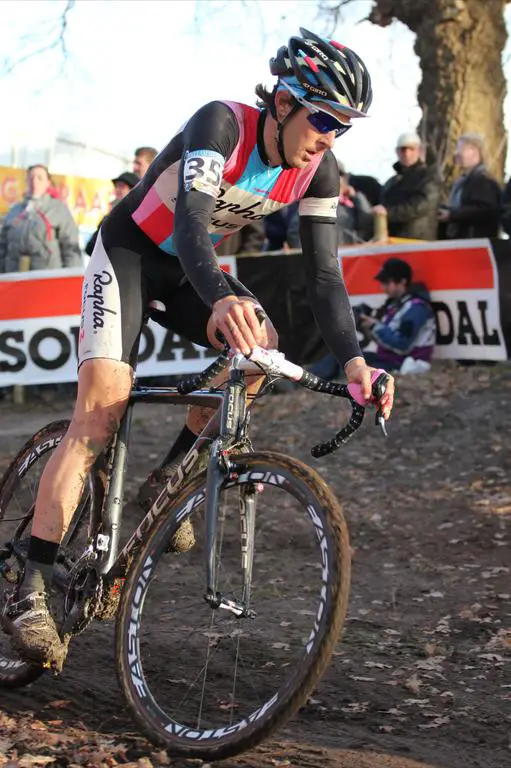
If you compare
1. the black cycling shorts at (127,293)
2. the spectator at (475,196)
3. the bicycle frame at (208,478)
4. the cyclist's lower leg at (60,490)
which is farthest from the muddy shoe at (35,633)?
the spectator at (475,196)

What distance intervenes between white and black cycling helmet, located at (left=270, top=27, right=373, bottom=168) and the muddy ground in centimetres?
226

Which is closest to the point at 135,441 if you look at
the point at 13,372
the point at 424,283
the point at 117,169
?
the point at 13,372

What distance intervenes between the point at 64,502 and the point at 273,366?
3.64 ft

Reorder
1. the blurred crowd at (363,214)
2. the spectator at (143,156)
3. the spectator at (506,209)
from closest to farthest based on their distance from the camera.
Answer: the spectator at (506,209), the blurred crowd at (363,214), the spectator at (143,156)

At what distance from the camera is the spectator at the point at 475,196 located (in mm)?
10711

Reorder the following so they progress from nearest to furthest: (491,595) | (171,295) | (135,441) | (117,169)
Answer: (171,295) → (491,595) → (135,441) → (117,169)

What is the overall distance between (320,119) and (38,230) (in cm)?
874

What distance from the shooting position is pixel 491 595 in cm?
573

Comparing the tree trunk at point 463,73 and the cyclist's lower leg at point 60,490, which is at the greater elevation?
the tree trunk at point 463,73

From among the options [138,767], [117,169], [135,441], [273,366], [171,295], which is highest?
[117,169]

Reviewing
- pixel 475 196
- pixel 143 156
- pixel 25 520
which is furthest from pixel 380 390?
pixel 143 156

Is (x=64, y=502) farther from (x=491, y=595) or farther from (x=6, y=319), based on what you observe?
(x=6, y=319)

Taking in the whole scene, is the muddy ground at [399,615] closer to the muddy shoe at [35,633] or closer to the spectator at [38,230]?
the muddy shoe at [35,633]

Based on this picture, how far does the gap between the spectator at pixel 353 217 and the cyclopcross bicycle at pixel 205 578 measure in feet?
23.4
